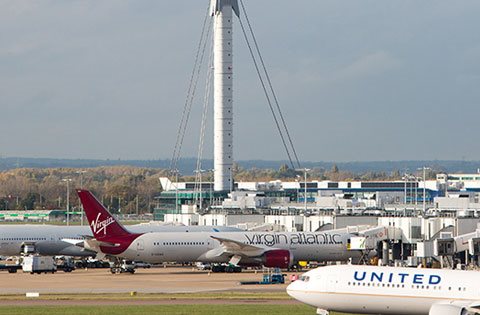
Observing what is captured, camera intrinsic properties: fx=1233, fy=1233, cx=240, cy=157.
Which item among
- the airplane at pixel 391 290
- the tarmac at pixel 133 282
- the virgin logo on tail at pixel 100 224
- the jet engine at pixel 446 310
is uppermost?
the virgin logo on tail at pixel 100 224

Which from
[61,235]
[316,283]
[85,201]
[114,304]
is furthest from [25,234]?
[316,283]

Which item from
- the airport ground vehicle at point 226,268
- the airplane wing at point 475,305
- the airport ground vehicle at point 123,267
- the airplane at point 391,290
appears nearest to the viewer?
the airplane wing at point 475,305

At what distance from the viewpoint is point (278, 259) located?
12450cm

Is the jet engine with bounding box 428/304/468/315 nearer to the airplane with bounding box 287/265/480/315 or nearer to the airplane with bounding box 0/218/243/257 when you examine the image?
the airplane with bounding box 287/265/480/315

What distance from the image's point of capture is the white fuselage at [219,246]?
12550cm

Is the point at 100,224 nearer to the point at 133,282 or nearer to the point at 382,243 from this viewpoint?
the point at 133,282

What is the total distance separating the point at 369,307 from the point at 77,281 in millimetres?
52307

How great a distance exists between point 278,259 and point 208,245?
7520 millimetres

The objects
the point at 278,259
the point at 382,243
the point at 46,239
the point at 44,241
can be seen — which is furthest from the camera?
the point at 46,239

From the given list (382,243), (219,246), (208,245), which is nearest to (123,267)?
(208,245)

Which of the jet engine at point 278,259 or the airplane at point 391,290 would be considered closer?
the airplane at point 391,290

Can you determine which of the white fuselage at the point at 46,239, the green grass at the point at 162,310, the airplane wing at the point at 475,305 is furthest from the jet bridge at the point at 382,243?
the airplane wing at the point at 475,305

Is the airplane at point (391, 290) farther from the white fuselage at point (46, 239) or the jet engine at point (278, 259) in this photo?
the white fuselage at point (46, 239)

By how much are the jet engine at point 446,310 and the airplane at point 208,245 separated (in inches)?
2448
